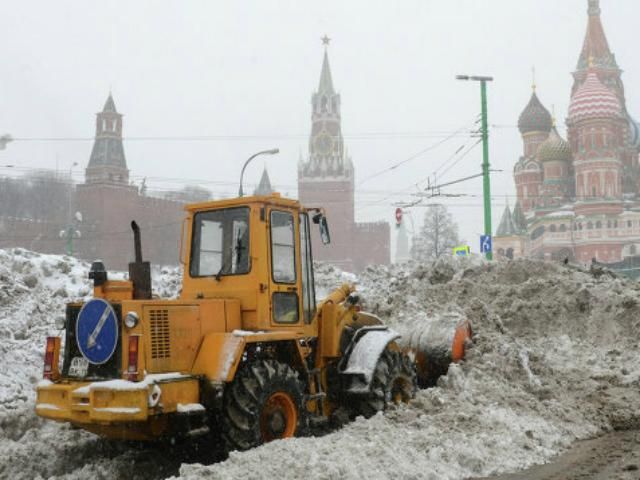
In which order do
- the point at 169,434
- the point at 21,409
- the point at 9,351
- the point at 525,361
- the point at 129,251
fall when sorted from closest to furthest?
the point at 169,434 → the point at 21,409 → the point at 525,361 → the point at 9,351 → the point at 129,251

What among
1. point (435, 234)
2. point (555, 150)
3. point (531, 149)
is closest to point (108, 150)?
point (435, 234)

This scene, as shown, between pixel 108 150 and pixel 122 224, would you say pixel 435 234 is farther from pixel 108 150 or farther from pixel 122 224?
pixel 108 150

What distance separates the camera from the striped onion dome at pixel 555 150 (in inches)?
3044

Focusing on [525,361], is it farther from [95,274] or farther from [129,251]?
[129,251]

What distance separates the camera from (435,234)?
67312 mm

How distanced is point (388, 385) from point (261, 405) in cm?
220

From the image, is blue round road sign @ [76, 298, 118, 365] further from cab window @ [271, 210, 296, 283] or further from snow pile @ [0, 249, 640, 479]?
cab window @ [271, 210, 296, 283]

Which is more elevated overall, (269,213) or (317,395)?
(269,213)

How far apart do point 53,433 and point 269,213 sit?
10.5 ft

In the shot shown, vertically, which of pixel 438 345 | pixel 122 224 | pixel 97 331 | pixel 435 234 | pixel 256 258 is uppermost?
pixel 122 224

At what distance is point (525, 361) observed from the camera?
33.7ft

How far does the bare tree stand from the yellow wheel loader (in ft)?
193

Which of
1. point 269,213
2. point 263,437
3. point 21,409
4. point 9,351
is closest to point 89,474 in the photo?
point 263,437

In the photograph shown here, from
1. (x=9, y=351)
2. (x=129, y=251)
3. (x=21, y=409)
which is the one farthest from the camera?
(x=129, y=251)
